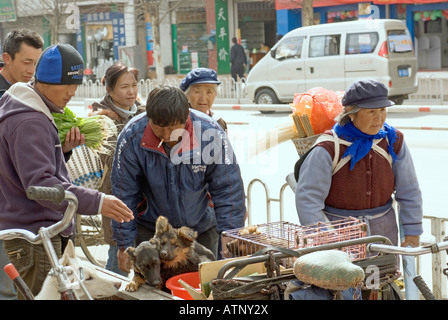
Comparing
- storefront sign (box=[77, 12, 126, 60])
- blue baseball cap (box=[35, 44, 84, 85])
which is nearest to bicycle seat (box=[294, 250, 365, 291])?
blue baseball cap (box=[35, 44, 84, 85])

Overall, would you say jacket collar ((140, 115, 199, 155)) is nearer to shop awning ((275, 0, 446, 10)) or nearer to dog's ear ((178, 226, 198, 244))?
dog's ear ((178, 226, 198, 244))

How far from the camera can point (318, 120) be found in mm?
4203

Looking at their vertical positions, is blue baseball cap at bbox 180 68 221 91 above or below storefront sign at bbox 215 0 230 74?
below

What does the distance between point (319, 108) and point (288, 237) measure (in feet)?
4.86

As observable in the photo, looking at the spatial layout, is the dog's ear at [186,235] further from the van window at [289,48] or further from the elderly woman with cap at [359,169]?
the van window at [289,48]

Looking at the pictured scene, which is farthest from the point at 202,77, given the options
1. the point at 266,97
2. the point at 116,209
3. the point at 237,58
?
the point at 237,58

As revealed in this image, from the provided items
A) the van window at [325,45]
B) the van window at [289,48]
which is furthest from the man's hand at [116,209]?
the van window at [289,48]

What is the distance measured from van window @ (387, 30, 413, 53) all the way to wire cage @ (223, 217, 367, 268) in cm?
1462

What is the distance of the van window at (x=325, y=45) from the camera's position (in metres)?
17.6

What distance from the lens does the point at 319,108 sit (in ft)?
13.7

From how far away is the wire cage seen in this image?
2812 millimetres

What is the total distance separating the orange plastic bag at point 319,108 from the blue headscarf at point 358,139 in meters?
0.32
